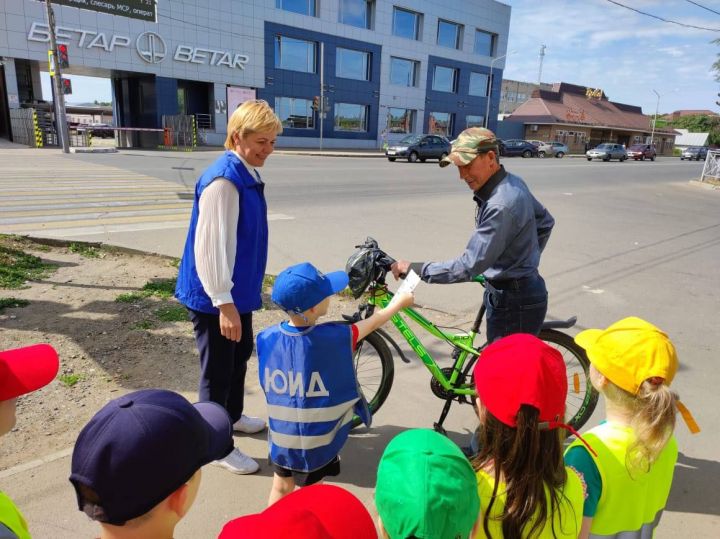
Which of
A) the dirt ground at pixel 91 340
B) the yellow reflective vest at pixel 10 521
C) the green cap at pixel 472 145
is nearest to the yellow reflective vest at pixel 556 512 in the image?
the yellow reflective vest at pixel 10 521

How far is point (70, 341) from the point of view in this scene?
428 cm

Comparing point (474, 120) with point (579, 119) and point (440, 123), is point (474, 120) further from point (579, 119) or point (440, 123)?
point (579, 119)

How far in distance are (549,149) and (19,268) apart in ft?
142

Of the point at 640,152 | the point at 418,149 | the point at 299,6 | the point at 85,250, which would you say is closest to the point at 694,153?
the point at 640,152

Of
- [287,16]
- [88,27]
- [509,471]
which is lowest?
[509,471]

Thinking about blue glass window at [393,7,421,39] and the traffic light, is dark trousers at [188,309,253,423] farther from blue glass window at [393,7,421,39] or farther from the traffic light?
blue glass window at [393,7,421,39]

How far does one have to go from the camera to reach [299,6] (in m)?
37.6

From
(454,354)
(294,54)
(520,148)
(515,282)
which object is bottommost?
(454,354)

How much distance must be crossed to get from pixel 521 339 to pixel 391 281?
4752 millimetres

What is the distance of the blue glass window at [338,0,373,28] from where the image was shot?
3981 cm

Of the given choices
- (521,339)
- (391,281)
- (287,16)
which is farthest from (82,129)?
(521,339)

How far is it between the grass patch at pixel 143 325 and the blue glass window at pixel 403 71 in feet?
139

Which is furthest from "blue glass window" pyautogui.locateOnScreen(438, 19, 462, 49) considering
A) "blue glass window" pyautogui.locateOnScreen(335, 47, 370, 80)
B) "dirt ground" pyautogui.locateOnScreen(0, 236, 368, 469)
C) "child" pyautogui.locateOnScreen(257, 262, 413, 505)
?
"child" pyautogui.locateOnScreen(257, 262, 413, 505)

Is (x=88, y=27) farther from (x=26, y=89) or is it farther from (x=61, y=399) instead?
(x=61, y=399)
